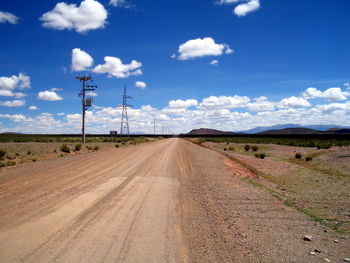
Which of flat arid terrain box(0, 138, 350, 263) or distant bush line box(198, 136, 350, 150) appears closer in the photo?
flat arid terrain box(0, 138, 350, 263)

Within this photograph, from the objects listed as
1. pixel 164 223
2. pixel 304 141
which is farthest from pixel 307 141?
pixel 164 223

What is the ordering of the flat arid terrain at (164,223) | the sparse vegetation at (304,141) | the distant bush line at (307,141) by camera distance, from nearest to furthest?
the flat arid terrain at (164,223) < the distant bush line at (307,141) < the sparse vegetation at (304,141)

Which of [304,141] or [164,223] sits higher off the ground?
[304,141]

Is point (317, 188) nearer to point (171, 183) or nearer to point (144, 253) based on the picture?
point (171, 183)

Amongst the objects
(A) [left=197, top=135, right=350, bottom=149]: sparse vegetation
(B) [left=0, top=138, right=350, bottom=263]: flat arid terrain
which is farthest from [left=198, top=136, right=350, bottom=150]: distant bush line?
(B) [left=0, top=138, right=350, bottom=263]: flat arid terrain

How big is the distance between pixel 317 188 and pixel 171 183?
6.60 meters

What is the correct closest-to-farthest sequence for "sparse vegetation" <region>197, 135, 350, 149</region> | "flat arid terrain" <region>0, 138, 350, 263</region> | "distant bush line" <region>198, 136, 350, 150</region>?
"flat arid terrain" <region>0, 138, 350, 263</region>
"distant bush line" <region>198, 136, 350, 150</region>
"sparse vegetation" <region>197, 135, 350, 149</region>

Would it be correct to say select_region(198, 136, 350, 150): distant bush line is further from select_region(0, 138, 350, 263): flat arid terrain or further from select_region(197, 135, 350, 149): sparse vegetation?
select_region(0, 138, 350, 263): flat arid terrain

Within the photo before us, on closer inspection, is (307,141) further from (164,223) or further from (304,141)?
(164,223)

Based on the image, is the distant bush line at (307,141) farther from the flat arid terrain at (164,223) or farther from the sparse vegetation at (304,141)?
the flat arid terrain at (164,223)

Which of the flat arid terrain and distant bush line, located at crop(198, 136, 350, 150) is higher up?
distant bush line, located at crop(198, 136, 350, 150)

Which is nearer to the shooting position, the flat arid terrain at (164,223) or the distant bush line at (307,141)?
the flat arid terrain at (164,223)

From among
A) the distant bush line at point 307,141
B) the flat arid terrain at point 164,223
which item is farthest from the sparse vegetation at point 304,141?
the flat arid terrain at point 164,223

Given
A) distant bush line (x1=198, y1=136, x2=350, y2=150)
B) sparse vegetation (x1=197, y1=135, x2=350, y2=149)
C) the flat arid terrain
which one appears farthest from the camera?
sparse vegetation (x1=197, y1=135, x2=350, y2=149)
